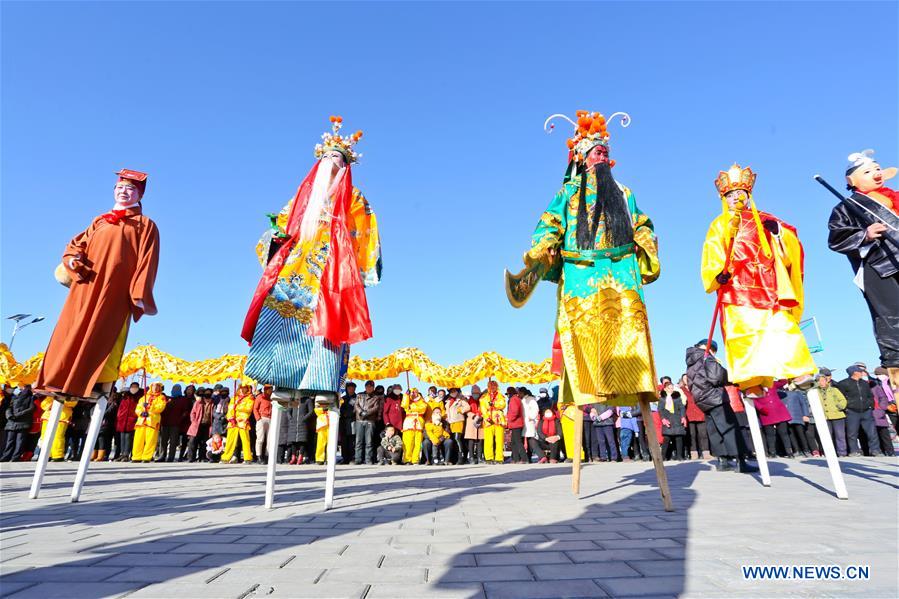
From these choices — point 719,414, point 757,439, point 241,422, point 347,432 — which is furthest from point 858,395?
point 241,422

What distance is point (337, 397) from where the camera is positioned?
443 cm

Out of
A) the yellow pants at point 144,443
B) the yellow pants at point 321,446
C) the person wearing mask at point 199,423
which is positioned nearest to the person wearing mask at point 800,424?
A: the yellow pants at point 321,446

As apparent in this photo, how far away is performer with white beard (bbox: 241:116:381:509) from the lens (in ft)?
14.2

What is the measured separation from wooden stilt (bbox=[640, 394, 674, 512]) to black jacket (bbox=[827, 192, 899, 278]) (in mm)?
2469

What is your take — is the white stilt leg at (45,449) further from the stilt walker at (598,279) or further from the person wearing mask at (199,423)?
the person wearing mask at (199,423)

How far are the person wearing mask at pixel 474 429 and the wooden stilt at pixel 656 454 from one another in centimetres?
1010

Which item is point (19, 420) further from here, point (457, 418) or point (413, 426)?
point (457, 418)

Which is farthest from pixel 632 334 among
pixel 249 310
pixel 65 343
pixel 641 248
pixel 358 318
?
pixel 65 343

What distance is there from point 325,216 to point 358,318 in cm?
113

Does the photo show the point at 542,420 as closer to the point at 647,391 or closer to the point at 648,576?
the point at 647,391

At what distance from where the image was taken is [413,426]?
13836 millimetres

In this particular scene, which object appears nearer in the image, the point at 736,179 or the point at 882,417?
the point at 736,179

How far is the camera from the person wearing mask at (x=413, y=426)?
45.0ft

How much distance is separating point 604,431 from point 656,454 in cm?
1024
